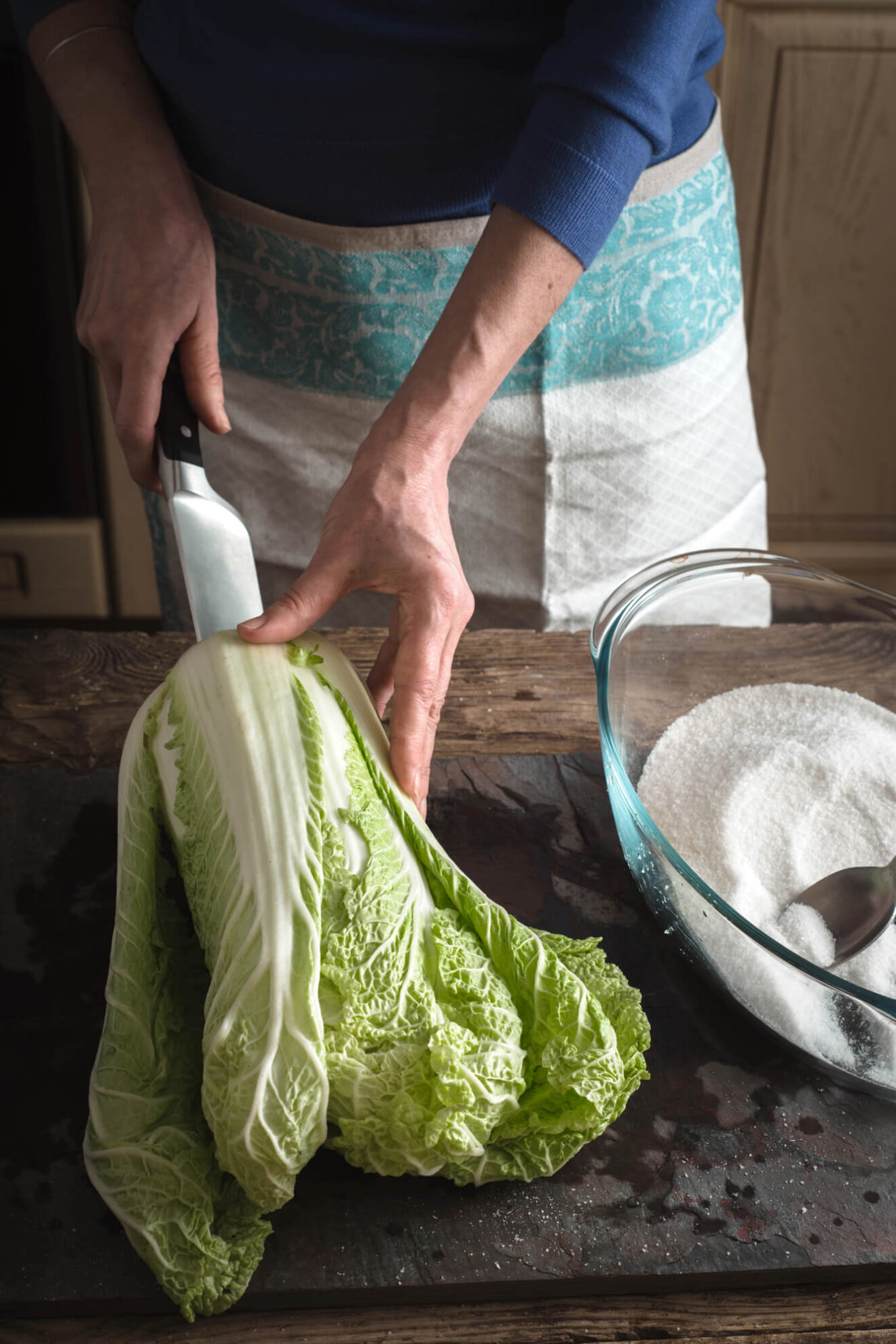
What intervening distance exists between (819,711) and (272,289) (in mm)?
811

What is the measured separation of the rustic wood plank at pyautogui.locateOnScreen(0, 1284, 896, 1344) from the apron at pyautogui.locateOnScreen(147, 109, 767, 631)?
36.2 inches

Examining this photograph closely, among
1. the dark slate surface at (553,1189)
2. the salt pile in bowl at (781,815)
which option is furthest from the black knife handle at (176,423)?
the salt pile in bowl at (781,815)

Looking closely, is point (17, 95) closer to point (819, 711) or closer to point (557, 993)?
point (819, 711)

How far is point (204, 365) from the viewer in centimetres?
118

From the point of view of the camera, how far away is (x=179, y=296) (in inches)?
44.9

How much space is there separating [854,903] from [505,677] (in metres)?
0.49

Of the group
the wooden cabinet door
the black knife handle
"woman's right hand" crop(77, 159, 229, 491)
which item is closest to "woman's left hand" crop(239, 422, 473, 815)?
the black knife handle

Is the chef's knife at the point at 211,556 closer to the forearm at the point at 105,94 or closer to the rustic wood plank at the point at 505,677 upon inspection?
the rustic wood plank at the point at 505,677

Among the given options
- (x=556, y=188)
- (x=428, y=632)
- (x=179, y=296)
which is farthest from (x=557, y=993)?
(x=179, y=296)

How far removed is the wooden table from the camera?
0.70 meters

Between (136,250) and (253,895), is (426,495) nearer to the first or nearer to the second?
(253,895)

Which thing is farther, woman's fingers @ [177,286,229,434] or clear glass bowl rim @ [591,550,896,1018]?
woman's fingers @ [177,286,229,434]

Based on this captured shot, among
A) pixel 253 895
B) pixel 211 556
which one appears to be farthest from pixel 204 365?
pixel 253 895

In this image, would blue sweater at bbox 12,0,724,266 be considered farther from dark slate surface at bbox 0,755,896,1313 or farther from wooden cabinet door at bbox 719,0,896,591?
wooden cabinet door at bbox 719,0,896,591
